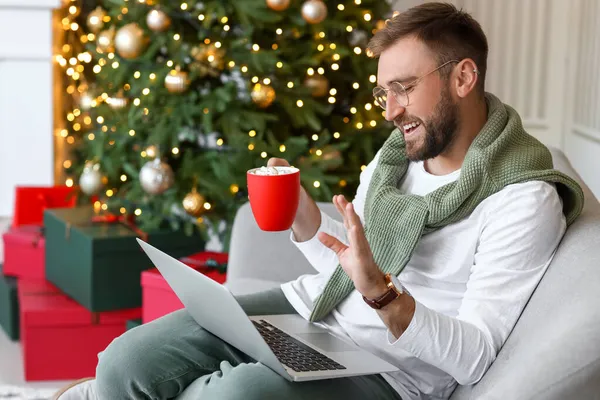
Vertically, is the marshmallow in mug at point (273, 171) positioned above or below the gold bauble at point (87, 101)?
below

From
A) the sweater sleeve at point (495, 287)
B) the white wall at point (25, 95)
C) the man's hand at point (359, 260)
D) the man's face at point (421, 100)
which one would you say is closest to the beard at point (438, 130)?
the man's face at point (421, 100)

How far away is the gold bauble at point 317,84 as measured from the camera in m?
2.96

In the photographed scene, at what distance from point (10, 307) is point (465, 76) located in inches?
81.0

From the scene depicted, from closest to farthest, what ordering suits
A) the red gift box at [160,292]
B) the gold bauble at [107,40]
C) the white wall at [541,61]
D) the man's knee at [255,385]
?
1. the man's knee at [255,385]
2. the red gift box at [160,292]
3. the gold bauble at [107,40]
4. the white wall at [541,61]

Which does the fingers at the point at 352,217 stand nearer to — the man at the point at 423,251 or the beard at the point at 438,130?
the man at the point at 423,251

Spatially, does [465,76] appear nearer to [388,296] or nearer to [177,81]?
[388,296]

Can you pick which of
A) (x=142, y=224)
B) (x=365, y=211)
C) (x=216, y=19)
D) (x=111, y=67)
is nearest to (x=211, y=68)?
(x=216, y=19)

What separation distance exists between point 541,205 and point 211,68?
160cm

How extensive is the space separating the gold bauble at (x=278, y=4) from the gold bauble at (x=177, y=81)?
0.35 m

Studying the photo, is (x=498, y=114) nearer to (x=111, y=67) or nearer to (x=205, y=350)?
(x=205, y=350)

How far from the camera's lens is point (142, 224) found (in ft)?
10.1

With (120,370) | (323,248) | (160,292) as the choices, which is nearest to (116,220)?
(160,292)

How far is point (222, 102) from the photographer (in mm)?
2855

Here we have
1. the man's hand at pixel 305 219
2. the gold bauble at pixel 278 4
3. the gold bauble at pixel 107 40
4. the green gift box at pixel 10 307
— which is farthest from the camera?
the green gift box at pixel 10 307
